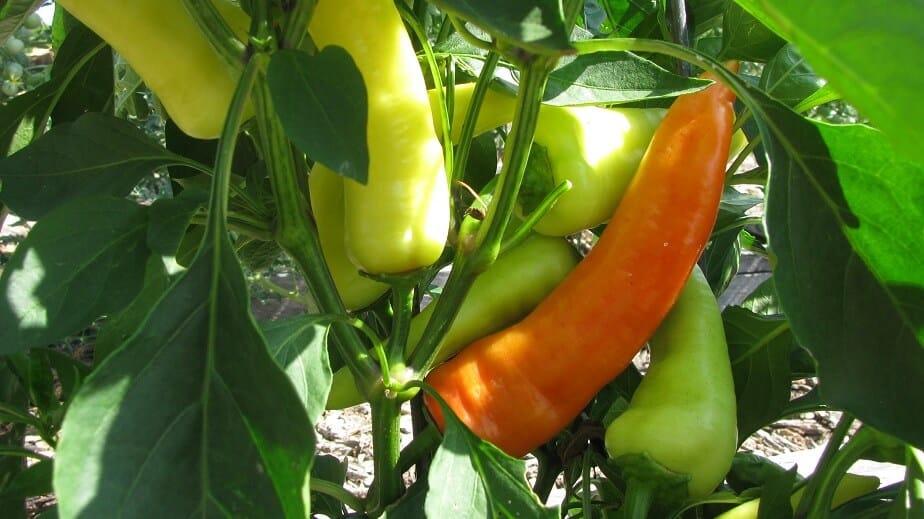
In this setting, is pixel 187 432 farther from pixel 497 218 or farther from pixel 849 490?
pixel 849 490

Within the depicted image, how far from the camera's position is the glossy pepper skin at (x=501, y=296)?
0.62 meters

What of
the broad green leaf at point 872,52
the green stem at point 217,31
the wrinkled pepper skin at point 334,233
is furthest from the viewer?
the wrinkled pepper skin at point 334,233

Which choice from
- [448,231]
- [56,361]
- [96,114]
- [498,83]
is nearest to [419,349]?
[448,231]

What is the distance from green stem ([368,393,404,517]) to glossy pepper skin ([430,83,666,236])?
0.58 feet

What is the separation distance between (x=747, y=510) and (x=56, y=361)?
62cm

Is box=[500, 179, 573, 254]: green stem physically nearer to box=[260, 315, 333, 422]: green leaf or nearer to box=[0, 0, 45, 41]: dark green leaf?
box=[260, 315, 333, 422]: green leaf

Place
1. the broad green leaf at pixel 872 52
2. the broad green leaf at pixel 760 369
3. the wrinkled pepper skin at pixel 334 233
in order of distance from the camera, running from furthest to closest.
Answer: the broad green leaf at pixel 760 369, the wrinkled pepper skin at pixel 334 233, the broad green leaf at pixel 872 52

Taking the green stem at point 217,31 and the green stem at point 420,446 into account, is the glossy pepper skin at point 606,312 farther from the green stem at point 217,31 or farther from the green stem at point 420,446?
the green stem at point 217,31

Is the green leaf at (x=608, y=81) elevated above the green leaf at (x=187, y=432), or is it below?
above

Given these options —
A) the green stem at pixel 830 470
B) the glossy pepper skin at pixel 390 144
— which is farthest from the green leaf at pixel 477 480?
the green stem at pixel 830 470

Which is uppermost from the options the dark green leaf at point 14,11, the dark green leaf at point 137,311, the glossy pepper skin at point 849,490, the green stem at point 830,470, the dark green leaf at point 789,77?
the dark green leaf at point 14,11

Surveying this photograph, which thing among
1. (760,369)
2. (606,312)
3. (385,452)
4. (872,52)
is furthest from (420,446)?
(872,52)

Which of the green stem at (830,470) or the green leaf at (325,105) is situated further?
the green stem at (830,470)

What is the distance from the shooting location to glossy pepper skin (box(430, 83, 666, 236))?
23.4 inches
